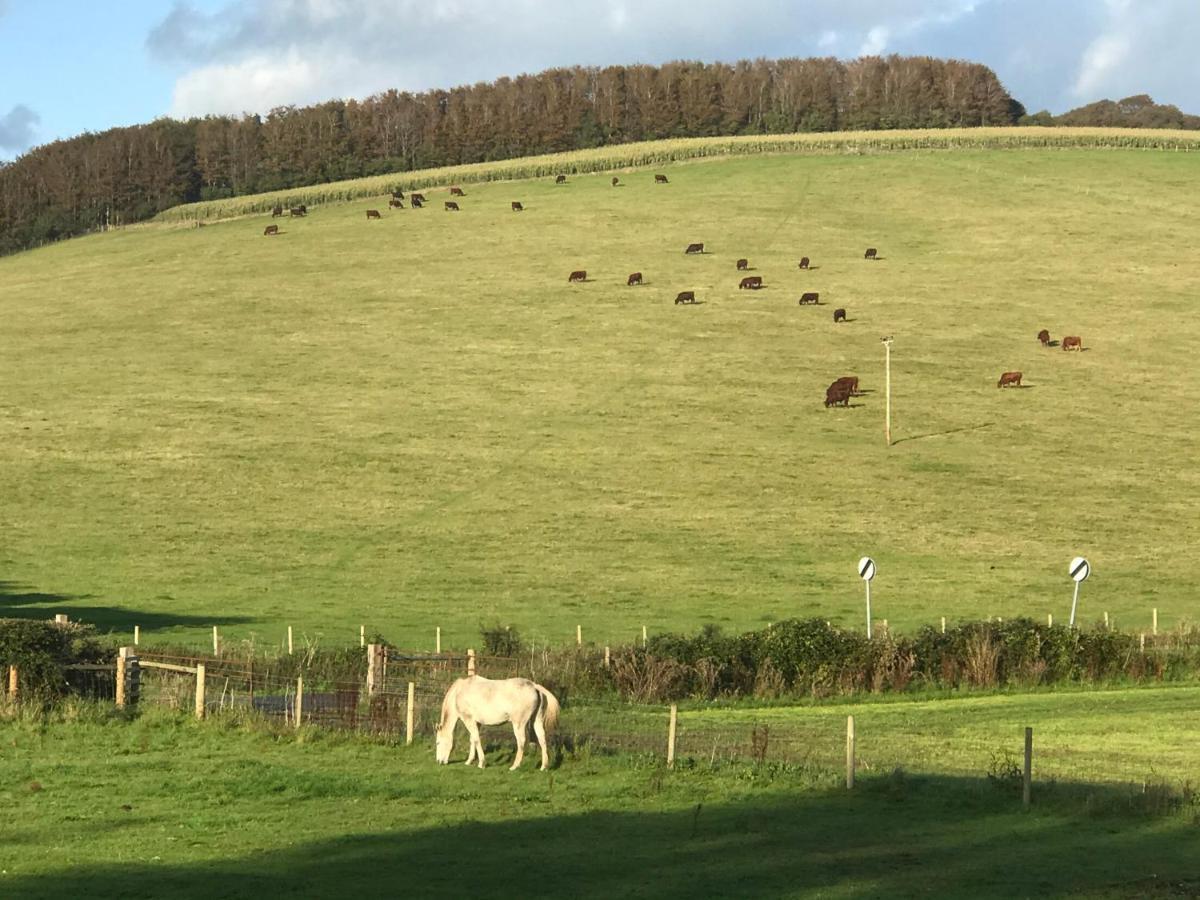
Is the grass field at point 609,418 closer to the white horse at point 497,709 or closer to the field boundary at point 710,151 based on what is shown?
the field boundary at point 710,151

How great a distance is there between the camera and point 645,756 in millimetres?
26797

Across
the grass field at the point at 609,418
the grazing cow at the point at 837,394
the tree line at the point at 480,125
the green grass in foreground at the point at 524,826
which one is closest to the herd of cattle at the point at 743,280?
the grazing cow at the point at 837,394

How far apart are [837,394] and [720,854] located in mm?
61035

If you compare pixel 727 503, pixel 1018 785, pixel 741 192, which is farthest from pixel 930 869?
pixel 741 192

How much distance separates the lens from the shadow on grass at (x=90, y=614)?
49500 mm

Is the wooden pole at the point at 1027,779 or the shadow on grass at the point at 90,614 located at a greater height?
the shadow on grass at the point at 90,614

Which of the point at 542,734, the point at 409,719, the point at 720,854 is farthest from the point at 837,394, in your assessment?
the point at 720,854

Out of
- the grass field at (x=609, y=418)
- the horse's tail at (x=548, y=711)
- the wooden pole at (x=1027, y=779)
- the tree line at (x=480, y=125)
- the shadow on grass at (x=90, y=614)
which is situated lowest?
the wooden pole at (x=1027, y=779)

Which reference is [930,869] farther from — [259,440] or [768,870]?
[259,440]

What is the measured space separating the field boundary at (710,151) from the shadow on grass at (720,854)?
419 ft

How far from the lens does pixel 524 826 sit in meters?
22.6

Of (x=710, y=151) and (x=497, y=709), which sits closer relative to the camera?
(x=497, y=709)

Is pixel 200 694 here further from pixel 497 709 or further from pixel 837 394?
pixel 837 394

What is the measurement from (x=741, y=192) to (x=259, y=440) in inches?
2479
